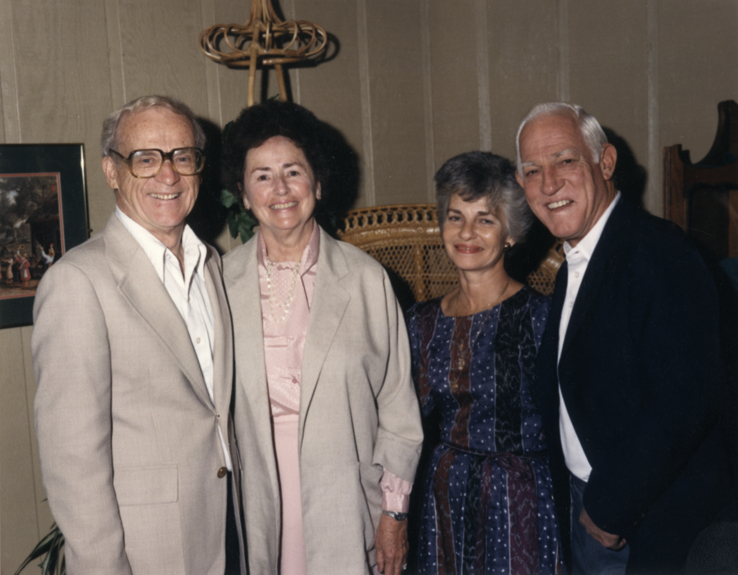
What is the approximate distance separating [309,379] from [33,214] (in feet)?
4.35

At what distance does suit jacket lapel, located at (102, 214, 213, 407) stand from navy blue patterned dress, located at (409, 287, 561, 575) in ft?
2.60

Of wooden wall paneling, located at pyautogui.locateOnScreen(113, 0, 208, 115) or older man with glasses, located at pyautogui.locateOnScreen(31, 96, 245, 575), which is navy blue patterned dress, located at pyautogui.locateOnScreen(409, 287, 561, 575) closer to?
older man with glasses, located at pyautogui.locateOnScreen(31, 96, 245, 575)

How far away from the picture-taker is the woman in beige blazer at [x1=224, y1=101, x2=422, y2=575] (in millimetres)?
1615

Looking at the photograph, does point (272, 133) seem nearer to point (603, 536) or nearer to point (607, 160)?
point (607, 160)

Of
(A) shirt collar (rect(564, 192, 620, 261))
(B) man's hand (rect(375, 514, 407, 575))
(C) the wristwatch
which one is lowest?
(B) man's hand (rect(375, 514, 407, 575))

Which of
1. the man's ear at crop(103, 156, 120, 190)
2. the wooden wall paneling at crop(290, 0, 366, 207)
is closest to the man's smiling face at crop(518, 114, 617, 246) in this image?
the man's ear at crop(103, 156, 120, 190)

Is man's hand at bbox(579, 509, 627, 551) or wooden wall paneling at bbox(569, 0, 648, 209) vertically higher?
wooden wall paneling at bbox(569, 0, 648, 209)

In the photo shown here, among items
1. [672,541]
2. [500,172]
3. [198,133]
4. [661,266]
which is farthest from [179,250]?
[672,541]

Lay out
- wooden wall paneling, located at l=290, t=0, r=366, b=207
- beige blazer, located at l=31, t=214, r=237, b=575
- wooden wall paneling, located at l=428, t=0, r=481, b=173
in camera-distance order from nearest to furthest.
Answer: beige blazer, located at l=31, t=214, r=237, b=575 < wooden wall paneling, located at l=290, t=0, r=366, b=207 < wooden wall paneling, located at l=428, t=0, r=481, b=173

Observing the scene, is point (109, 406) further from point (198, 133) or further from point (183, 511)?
point (198, 133)

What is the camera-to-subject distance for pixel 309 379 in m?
1.59

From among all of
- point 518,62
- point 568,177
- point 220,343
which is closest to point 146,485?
point 220,343

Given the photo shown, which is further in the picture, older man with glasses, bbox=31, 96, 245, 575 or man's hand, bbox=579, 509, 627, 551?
man's hand, bbox=579, 509, 627, 551

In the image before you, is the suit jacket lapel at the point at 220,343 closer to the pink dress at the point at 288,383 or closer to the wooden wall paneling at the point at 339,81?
the pink dress at the point at 288,383
